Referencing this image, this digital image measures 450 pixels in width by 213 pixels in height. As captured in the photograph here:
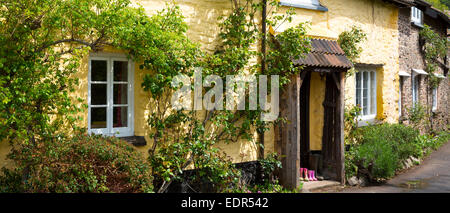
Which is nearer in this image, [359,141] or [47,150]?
[47,150]

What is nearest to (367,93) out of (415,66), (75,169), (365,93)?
(365,93)

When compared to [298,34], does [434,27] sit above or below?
above

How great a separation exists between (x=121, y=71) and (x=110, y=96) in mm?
503

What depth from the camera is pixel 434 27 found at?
17.3 m

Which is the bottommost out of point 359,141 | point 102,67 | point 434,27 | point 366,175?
point 366,175

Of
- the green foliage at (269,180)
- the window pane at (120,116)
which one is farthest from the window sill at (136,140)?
the green foliage at (269,180)

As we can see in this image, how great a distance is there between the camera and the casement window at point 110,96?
6.82 m

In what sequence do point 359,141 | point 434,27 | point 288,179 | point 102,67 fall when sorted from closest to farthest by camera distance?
point 102,67 → point 288,179 → point 359,141 → point 434,27

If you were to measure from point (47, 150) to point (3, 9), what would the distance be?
1935 mm

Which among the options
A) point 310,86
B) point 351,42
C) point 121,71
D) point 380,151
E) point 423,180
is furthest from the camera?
point 351,42

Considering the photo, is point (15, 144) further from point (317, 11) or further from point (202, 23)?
point (317, 11)

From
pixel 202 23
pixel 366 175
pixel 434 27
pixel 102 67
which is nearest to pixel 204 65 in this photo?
pixel 202 23

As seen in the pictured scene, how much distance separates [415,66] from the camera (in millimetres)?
14969

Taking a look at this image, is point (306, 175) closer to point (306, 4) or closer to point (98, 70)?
point (306, 4)
